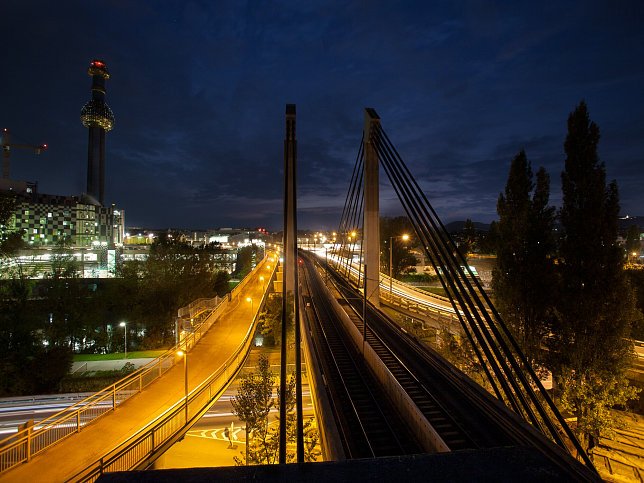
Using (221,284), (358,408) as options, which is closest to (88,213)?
(221,284)

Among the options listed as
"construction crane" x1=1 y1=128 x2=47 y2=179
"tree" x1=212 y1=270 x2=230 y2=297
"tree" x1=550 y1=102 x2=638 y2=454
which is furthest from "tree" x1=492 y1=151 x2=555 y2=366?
"construction crane" x1=1 y1=128 x2=47 y2=179

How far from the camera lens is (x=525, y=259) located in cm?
1394

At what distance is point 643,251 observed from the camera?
67750 millimetres

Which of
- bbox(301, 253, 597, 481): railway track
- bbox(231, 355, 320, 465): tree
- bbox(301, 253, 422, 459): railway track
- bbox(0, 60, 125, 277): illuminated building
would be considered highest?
bbox(0, 60, 125, 277): illuminated building

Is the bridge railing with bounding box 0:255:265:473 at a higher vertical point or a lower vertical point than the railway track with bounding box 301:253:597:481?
lower

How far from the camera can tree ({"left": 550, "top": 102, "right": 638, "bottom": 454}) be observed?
12.0 m

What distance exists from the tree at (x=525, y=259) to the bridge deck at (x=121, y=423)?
1314 centimetres

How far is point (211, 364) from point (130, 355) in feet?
35.5

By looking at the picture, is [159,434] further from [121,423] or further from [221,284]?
[221,284]

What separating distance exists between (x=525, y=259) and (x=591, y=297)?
8.27 ft

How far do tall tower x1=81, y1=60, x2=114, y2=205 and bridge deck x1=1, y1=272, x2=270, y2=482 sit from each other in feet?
357

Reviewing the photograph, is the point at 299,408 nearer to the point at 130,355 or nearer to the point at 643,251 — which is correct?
the point at 130,355

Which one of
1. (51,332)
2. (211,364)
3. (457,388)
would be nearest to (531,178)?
(457,388)

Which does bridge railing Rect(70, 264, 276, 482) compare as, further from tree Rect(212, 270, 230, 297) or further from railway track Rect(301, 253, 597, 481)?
tree Rect(212, 270, 230, 297)
